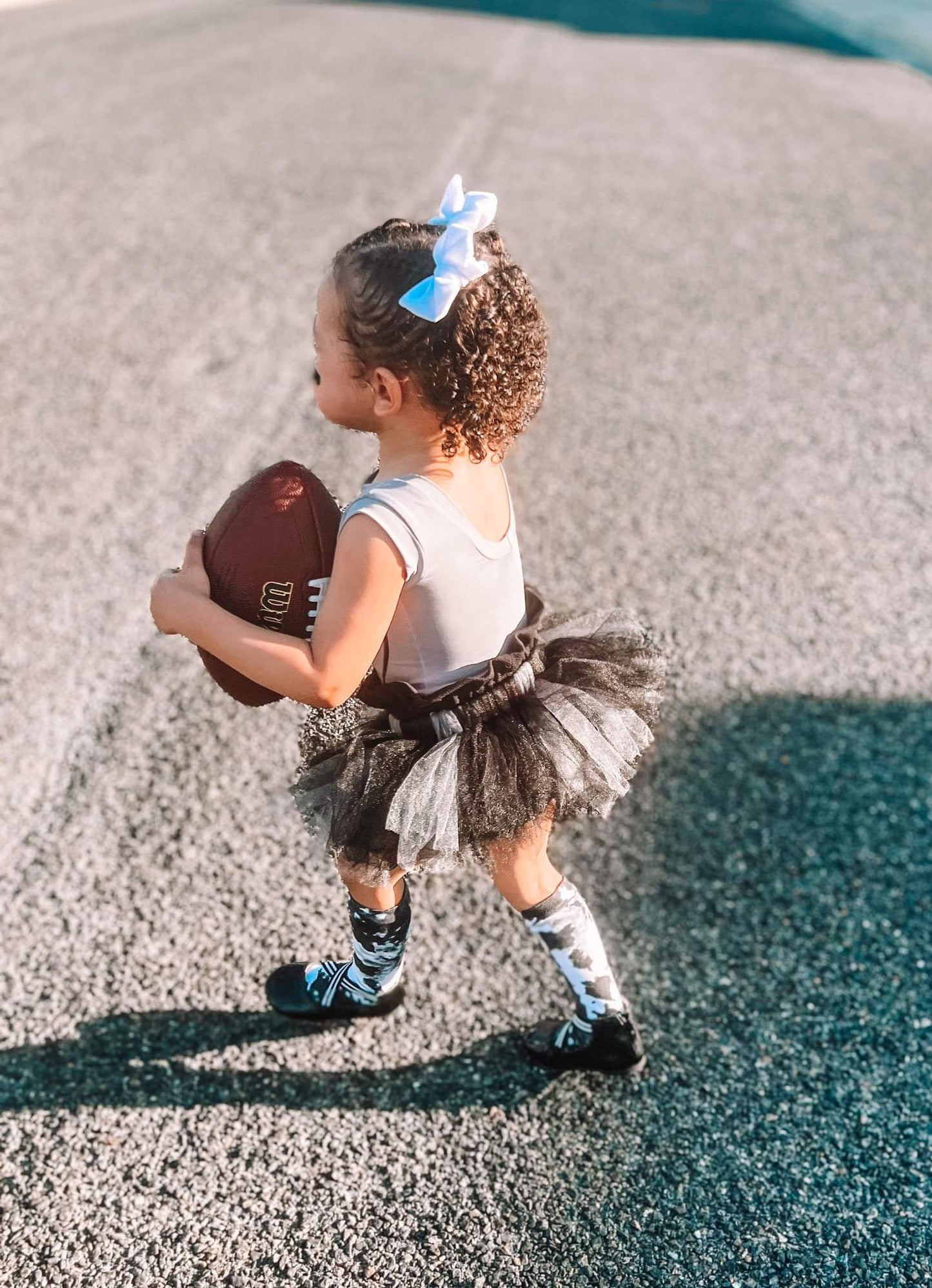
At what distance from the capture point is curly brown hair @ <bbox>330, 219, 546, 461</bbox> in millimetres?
1712

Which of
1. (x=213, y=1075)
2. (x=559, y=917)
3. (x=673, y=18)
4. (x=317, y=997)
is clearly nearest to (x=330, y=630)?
(x=559, y=917)

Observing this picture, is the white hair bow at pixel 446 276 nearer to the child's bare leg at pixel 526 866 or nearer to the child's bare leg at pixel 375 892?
the child's bare leg at pixel 526 866

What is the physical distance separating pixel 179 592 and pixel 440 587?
0.46 m

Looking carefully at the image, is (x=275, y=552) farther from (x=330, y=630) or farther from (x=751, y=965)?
(x=751, y=965)

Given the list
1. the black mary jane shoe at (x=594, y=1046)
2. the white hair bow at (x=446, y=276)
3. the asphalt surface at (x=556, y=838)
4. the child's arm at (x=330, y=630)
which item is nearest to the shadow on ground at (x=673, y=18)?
the asphalt surface at (x=556, y=838)

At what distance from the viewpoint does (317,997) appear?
2359mm

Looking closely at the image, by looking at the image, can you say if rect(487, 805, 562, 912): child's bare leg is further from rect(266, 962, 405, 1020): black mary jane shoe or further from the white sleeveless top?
rect(266, 962, 405, 1020): black mary jane shoe

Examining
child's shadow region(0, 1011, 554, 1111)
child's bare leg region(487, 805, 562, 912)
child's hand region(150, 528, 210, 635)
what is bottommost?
child's shadow region(0, 1011, 554, 1111)

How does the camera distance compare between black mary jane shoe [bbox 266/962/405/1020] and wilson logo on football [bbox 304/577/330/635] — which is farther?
black mary jane shoe [bbox 266/962/405/1020]

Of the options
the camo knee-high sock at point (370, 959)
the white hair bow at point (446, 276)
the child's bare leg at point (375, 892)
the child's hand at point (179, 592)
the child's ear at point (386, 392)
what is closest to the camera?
the white hair bow at point (446, 276)

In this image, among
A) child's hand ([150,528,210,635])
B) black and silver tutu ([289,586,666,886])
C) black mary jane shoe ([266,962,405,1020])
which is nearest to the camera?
child's hand ([150,528,210,635])

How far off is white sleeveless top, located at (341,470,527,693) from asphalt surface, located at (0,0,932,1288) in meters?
0.91

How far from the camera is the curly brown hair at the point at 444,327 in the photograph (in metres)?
1.71

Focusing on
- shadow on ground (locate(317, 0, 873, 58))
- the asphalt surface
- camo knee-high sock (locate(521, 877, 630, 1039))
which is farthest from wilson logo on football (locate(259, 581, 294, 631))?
shadow on ground (locate(317, 0, 873, 58))
